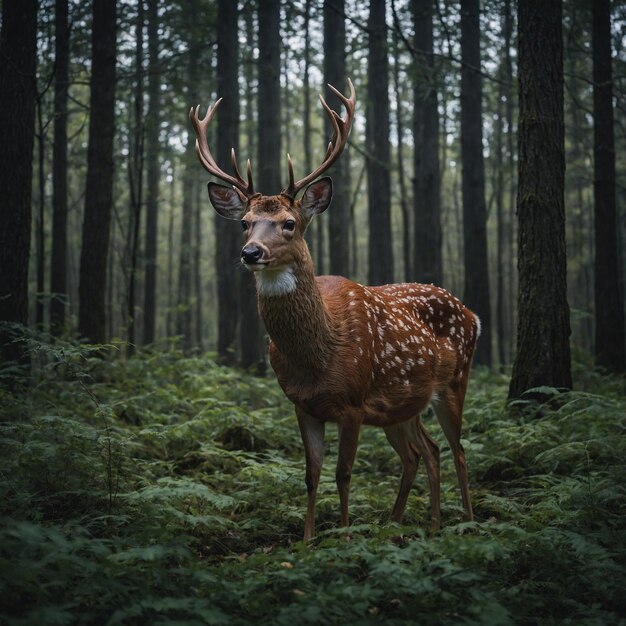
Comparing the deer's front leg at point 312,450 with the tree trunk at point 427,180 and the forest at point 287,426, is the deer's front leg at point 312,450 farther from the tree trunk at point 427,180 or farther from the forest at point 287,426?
the tree trunk at point 427,180

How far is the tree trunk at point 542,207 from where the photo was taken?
7.03 meters

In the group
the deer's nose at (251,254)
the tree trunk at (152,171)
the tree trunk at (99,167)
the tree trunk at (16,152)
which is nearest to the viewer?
the deer's nose at (251,254)

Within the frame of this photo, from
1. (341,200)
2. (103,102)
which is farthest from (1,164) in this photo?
(341,200)

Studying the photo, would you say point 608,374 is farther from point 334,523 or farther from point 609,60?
point 334,523

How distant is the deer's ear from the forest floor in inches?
81.1

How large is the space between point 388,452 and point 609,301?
672cm

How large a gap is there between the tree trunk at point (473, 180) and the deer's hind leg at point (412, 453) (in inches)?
355

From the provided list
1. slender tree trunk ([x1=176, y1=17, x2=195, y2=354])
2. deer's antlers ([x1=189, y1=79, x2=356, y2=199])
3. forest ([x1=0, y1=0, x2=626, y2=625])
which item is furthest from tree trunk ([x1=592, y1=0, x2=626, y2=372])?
slender tree trunk ([x1=176, y1=17, x2=195, y2=354])

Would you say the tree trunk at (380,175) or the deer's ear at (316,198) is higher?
the tree trunk at (380,175)

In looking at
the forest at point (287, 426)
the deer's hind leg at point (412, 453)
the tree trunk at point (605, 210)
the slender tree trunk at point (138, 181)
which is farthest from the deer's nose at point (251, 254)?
the tree trunk at point (605, 210)

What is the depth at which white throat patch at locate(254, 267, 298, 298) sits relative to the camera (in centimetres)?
461

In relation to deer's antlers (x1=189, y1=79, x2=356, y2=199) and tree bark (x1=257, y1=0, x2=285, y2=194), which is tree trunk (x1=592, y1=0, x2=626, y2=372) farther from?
deer's antlers (x1=189, y1=79, x2=356, y2=199)

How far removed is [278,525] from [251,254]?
7.06 feet

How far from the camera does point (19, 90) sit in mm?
7027
